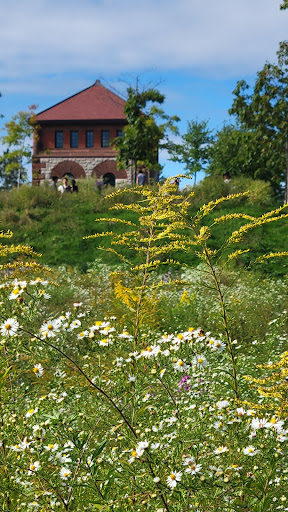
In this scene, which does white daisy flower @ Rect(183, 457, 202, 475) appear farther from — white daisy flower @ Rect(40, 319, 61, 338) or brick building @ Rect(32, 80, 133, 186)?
brick building @ Rect(32, 80, 133, 186)

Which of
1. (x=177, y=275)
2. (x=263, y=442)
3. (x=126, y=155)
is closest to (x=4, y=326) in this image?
(x=263, y=442)

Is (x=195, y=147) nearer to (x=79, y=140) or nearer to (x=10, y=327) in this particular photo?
(x=79, y=140)

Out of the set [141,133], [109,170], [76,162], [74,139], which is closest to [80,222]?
[141,133]

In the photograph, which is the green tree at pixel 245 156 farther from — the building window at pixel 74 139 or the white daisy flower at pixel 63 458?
the white daisy flower at pixel 63 458

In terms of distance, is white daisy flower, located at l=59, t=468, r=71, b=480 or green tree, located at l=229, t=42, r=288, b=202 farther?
green tree, located at l=229, t=42, r=288, b=202

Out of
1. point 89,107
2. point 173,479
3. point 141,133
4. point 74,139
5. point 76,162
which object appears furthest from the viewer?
point 74,139

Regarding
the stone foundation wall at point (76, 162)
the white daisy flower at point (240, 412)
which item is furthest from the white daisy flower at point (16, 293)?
the stone foundation wall at point (76, 162)

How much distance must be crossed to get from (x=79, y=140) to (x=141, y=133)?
13.5 m

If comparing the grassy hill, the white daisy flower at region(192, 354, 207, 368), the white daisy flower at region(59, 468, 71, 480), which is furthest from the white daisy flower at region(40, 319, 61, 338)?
the grassy hill

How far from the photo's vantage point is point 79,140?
141 feet

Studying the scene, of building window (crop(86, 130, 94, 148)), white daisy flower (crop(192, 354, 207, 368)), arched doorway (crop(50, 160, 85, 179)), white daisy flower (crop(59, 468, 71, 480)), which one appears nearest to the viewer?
white daisy flower (crop(59, 468, 71, 480))

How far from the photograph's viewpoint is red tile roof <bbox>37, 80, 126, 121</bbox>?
4181 cm

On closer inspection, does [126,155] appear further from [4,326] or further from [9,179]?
[9,179]

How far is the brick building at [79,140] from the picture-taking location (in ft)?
138
